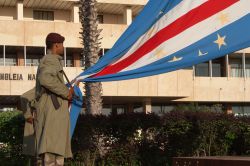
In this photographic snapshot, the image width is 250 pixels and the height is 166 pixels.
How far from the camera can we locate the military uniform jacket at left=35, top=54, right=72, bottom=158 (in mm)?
6188

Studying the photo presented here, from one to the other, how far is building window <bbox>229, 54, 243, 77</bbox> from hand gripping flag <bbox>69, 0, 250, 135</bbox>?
42.0m

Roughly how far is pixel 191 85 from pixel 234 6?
3591 cm

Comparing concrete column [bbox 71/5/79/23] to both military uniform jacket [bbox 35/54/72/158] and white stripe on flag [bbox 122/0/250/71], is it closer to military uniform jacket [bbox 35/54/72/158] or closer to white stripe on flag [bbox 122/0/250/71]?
white stripe on flag [bbox 122/0/250/71]

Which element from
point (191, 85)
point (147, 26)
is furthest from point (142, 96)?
point (147, 26)

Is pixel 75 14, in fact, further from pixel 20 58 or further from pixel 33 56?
pixel 20 58

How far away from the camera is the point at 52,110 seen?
Answer: 629cm

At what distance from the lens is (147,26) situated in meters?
8.10

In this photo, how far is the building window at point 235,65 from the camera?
49.6m

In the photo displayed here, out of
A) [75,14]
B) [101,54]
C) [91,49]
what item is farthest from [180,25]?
[75,14]

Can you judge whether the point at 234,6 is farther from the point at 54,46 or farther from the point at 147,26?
the point at 54,46

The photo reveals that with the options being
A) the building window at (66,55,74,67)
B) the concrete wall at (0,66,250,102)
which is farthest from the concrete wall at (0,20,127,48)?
the building window at (66,55,74,67)

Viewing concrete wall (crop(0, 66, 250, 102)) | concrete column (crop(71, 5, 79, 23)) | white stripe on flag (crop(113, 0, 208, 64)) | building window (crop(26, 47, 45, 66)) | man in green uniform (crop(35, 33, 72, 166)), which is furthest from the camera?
concrete column (crop(71, 5, 79, 23))

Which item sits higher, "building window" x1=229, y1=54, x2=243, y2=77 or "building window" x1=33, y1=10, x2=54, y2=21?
"building window" x1=33, y1=10, x2=54, y2=21

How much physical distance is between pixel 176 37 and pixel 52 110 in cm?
224
